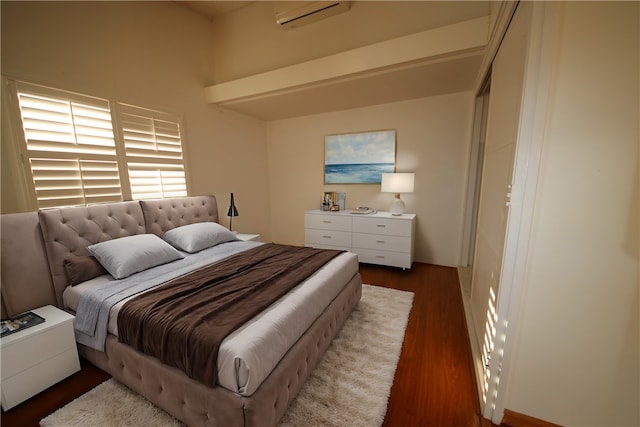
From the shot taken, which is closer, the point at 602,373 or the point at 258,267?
the point at 602,373

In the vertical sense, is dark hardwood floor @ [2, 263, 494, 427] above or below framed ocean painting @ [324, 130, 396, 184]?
below

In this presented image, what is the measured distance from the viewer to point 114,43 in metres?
2.32

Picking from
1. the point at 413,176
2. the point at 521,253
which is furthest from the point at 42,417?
the point at 413,176

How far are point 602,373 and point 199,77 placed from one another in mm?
4184

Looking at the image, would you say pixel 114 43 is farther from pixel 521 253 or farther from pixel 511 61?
pixel 521 253

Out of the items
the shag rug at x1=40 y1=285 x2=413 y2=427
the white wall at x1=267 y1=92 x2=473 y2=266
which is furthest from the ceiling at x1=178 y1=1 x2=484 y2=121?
the shag rug at x1=40 y1=285 x2=413 y2=427

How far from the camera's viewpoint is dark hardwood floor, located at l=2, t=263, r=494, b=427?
4.28 ft

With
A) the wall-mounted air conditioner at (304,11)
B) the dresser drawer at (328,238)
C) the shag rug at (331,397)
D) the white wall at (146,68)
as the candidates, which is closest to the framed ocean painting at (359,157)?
the dresser drawer at (328,238)

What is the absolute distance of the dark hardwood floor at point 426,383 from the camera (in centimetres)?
131

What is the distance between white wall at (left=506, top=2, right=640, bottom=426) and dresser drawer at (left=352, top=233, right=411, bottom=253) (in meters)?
1.91

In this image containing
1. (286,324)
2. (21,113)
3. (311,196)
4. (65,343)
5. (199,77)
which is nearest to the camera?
(286,324)

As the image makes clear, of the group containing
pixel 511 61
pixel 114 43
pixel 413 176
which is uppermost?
pixel 114 43

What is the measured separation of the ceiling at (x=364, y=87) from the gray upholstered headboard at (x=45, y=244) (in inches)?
77.1

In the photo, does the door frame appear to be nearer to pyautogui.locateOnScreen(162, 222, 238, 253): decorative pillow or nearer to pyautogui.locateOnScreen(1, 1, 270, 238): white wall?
pyautogui.locateOnScreen(162, 222, 238, 253): decorative pillow
